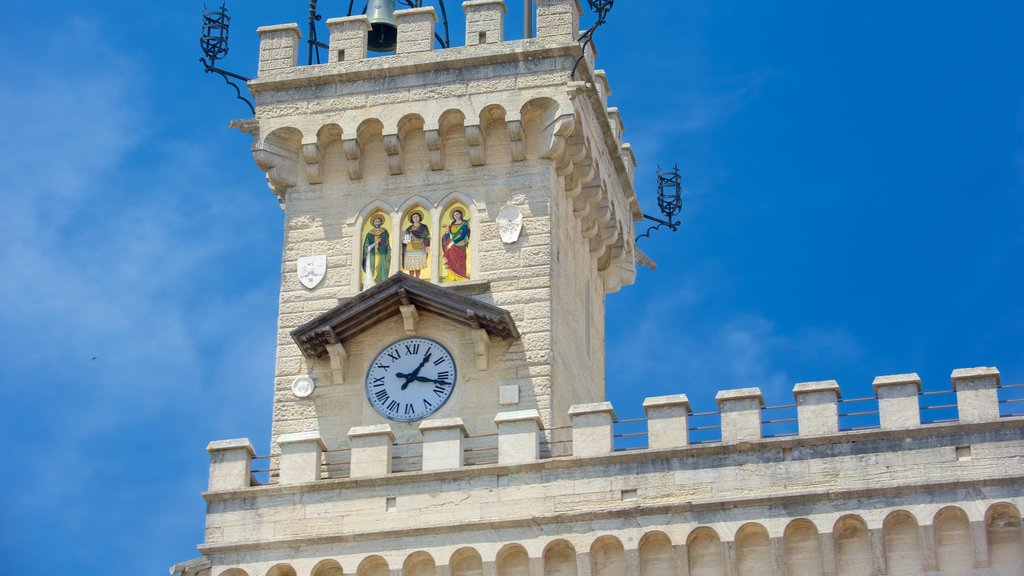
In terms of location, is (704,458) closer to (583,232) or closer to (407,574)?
(407,574)

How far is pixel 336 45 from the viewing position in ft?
134

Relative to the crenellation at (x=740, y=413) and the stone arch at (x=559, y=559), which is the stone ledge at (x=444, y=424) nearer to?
the stone arch at (x=559, y=559)

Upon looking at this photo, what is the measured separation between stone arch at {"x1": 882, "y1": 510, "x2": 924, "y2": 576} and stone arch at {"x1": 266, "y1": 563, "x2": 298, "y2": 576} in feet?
29.1

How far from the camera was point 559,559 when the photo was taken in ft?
115

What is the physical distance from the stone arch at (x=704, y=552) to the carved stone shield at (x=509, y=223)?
663cm

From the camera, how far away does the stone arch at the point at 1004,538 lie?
3359 centimetres

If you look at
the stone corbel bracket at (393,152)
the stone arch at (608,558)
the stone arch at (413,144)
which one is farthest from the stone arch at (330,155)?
the stone arch at (608,558)

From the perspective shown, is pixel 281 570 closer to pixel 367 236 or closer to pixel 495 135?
pixel 367 236

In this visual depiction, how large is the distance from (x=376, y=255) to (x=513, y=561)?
259 inches

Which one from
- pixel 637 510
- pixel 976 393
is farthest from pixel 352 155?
pixel 976 393

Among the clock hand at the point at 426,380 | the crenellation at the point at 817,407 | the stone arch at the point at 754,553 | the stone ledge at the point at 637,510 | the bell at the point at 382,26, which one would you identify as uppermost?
the bell at the point at 382,26

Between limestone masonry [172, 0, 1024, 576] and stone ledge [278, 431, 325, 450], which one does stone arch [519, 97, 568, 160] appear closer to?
limestone masonry [172, 0, 1024, 576]

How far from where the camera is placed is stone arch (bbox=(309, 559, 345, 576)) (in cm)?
3578

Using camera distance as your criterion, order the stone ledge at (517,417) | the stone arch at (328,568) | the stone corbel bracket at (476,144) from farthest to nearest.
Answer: the stone corbel bracket at (476,144)
the stone ledge at (517,417)
the stone arch at (328,568)
